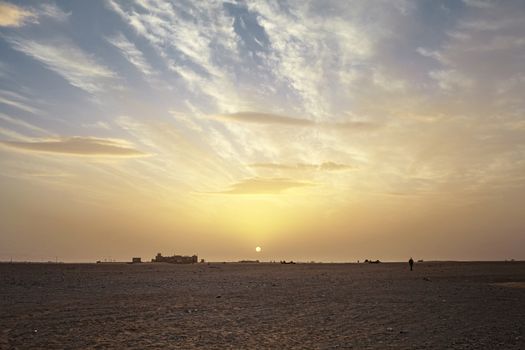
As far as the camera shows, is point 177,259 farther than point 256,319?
Yes

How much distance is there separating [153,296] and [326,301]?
10367 mm

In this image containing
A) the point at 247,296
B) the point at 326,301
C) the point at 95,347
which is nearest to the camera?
the point at 95,347

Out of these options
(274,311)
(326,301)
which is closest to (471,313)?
(326,301)

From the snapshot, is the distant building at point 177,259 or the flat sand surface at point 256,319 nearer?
the flat sand surface at point 256,319

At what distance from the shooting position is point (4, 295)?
Answer: 2972 cm

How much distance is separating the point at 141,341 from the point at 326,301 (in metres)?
14.3

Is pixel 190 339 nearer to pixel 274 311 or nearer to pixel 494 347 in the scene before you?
pixel 274 311

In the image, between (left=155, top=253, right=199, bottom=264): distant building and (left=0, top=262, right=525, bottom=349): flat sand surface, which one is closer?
(left=0, top=262, right=525, bottom=349): flat sand surface

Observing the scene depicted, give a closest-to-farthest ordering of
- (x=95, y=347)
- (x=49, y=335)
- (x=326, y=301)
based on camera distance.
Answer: (x=95, y=347), (x=49, y=335), (x=326, y=301)

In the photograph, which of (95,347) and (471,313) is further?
(471,313)

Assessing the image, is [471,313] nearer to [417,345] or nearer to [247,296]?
[417,345]

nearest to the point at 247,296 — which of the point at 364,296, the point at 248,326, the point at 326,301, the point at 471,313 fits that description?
the point at 326,301

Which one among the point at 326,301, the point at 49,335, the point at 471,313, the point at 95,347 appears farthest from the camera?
the point at 326,301

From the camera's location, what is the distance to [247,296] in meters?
31.9
